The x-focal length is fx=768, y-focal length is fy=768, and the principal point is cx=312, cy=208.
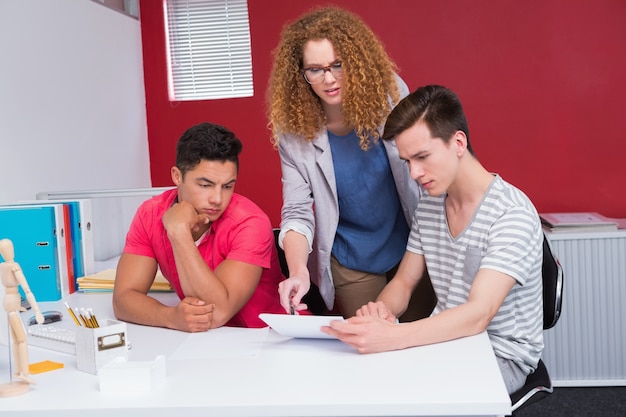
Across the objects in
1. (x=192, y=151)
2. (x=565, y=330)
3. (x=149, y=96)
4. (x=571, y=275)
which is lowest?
(x=565, y=330)

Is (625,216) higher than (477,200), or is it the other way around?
(477,200)

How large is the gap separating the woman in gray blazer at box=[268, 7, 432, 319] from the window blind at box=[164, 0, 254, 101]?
7.21 feet

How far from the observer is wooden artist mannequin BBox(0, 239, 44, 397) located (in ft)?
4.82

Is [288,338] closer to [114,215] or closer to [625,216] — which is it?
[114,215]

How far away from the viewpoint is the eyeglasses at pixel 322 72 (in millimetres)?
2068

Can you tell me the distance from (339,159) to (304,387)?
95cm

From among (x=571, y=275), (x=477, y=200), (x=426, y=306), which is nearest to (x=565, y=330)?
(x=571, y=275)

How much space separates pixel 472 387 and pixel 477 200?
0.61 metres

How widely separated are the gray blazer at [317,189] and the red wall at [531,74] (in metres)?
1.94

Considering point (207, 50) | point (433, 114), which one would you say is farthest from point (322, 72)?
point (207, 50)

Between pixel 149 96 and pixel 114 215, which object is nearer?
pixel 114 215

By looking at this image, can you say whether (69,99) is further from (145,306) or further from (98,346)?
(98,346)

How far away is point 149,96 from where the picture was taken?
4.43 m

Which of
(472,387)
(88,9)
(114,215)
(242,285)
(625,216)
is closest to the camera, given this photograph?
(472,387)
